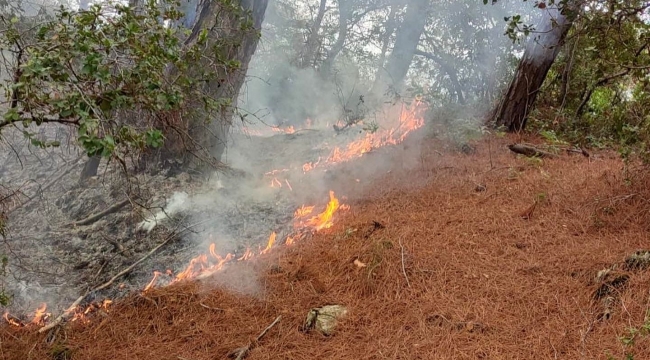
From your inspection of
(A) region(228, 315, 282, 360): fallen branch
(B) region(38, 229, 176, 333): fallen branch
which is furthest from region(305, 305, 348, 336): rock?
(B) region(38, 229, 176, 333): fallen branch

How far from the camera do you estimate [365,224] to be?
17.0 feet

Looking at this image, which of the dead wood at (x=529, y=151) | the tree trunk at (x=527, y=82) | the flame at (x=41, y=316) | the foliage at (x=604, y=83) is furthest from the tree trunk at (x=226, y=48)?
the tree trunk at (x=527, y=82)

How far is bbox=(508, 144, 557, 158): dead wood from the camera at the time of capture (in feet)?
22.8

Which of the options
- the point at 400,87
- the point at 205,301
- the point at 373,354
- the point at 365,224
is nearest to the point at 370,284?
the point at 373,354

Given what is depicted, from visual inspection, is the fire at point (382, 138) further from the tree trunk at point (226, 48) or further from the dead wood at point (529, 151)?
the dead wood at point (529, 151)

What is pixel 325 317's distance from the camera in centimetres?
374

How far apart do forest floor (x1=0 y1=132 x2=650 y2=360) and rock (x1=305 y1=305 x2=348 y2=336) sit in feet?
0.18

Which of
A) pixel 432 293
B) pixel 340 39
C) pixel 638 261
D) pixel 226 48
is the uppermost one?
pixel 340 39

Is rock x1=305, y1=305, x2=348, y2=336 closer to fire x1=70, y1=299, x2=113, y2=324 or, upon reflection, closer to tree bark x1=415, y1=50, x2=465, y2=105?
fire x1=70, y1=299, x2=113, y2=324

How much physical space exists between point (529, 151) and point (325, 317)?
5043 mm

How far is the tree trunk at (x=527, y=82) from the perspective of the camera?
7.77 m

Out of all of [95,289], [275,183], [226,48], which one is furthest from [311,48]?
[95,289]

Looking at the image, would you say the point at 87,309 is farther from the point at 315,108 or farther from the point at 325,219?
the point at 315,108

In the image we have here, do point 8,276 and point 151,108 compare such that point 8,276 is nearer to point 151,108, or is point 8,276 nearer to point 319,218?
point 151,108
